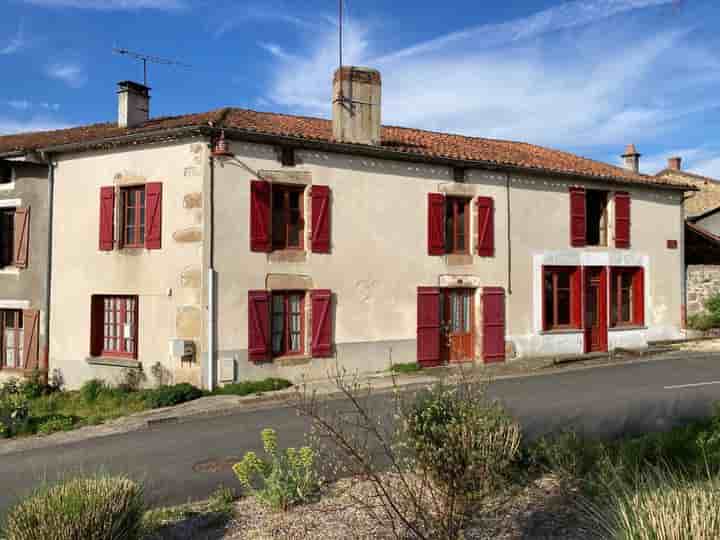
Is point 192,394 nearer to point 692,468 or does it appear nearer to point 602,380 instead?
point 602,380

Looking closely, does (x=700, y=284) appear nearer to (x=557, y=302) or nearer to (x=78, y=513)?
(x=557, y=302)

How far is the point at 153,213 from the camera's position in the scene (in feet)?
41.4

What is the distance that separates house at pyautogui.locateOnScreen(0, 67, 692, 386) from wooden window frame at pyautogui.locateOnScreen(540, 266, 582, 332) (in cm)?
4

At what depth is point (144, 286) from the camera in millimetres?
12766

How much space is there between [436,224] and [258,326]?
15.9 feet

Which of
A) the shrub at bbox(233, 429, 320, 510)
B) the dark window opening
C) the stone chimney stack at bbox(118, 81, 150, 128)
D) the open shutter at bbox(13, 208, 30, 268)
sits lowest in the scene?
the shrub at bbox(233, 429, 320, 510)

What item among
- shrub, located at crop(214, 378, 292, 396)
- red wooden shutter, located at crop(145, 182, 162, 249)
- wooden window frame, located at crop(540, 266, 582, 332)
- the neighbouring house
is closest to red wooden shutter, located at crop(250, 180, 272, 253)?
red wooden shutter, located at crop(145, 182, 162, 249)

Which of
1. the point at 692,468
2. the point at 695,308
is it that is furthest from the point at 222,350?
the point at 695,308

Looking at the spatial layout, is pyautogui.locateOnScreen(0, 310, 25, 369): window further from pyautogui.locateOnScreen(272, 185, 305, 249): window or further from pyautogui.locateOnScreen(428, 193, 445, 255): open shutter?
pyautogui.locateOnScreen(428, 193, 445, 255): open shutter

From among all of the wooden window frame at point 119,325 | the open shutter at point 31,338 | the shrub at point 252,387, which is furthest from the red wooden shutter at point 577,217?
the open shutter at point 31,338

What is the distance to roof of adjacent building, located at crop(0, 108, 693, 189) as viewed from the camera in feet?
42.6

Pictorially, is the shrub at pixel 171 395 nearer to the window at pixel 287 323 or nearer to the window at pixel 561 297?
the window at pixel 287 323

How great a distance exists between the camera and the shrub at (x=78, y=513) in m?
3.87

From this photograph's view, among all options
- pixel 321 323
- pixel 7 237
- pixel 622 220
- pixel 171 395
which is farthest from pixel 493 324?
pixel 7 237
